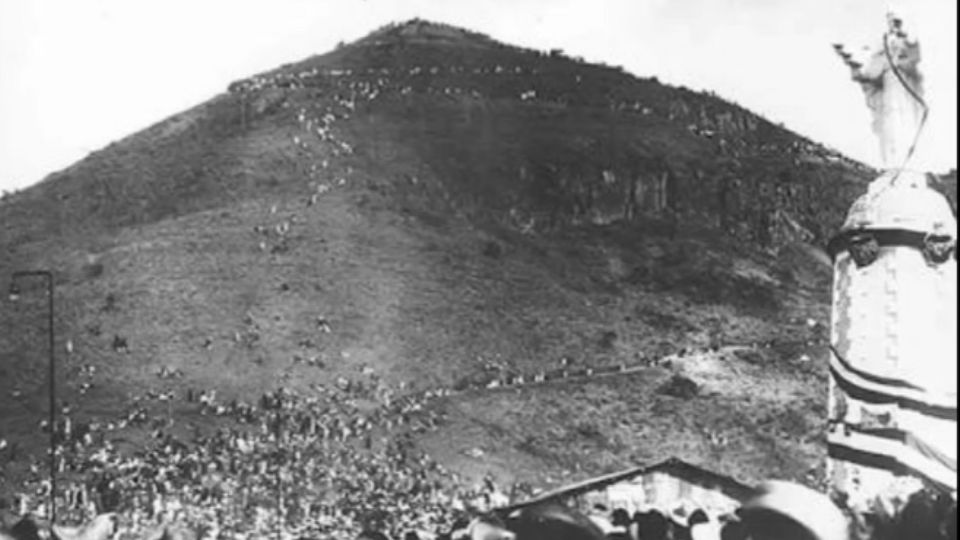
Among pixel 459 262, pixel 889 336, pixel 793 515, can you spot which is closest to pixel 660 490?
pixel 889 336

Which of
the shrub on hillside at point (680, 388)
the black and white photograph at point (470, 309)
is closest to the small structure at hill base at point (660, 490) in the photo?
the black and white photograph at point (470, 309)

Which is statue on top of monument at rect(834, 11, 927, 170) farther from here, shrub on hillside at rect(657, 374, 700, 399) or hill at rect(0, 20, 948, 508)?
shrub on hillside at rect(657, 374, 700, 399)

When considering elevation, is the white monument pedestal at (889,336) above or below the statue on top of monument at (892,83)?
below

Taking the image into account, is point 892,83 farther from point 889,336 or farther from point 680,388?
point 680,388

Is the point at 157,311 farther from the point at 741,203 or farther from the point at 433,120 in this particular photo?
the point at 741,203

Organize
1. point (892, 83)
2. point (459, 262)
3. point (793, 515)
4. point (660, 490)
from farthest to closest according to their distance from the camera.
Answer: point (459, 262) → point (660, 490) → point (892, 83) → point (793, 515)

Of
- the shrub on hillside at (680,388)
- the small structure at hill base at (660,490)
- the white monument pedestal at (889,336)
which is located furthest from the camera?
the shrub on hillside at (680,388)

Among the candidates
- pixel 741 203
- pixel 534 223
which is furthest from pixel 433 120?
pixel 741 203

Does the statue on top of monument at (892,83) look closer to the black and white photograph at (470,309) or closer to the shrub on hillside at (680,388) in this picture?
the black and white photograph at (470,309)
